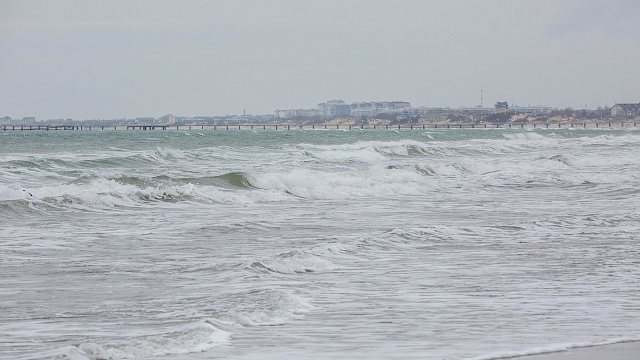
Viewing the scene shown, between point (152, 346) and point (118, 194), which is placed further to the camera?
point (118, 194)

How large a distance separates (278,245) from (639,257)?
472 centimetres

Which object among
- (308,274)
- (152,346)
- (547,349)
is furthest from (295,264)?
(547,349)

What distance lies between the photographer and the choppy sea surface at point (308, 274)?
19.0 ft

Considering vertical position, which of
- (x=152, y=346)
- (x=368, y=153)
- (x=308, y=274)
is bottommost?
(x=368, y=153)

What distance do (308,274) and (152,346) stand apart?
10.6ft

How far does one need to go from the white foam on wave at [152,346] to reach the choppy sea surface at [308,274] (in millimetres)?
19

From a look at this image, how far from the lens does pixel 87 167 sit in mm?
29016

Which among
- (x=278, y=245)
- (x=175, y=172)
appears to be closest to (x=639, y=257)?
(x=278, y=245)

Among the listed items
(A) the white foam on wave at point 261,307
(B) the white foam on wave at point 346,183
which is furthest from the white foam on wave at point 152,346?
(B) the white foam on wave at point 346,183

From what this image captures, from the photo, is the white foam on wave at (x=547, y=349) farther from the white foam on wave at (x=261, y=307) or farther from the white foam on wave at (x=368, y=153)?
the white foam on wave at (x=368, y=153)

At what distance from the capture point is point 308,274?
855 centimetres

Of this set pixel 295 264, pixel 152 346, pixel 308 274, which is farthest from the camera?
pixel 295 264

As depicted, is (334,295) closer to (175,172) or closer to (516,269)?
(516,269)

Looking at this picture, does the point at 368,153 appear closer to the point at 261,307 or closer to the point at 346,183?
the point at 346,183
